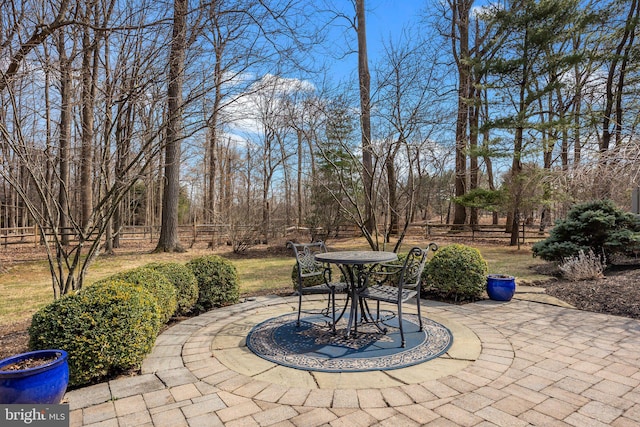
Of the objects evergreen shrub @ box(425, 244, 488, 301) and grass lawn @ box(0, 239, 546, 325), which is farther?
grass lawn @ box(0, 239, 546, 325)

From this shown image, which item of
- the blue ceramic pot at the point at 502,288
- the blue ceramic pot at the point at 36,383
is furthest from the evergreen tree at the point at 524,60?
the blue ceramic pot at the point at 36,383

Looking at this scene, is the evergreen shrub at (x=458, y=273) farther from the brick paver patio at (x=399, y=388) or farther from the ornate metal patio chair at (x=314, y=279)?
the ornate metal patio chair at (x=314, y=279)

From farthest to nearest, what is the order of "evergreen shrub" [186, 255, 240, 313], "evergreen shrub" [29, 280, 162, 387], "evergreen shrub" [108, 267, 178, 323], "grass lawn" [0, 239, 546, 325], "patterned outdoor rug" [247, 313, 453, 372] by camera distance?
"grass lawn" [0, 239, 546, 325]
"evergreen shrub" [186, 255, 240, 313]
"evergreen shrub" [108, 267, 178, 323]
"patterned outdoor rug" [247, 313, 453, 372]
"evergreen shrub" [29, 280, 162, 387]

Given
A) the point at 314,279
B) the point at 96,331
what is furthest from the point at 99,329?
the point at 314,279

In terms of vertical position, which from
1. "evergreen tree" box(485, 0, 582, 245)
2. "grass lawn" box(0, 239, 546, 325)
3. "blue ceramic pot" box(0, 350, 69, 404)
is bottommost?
"grass lawn" box(0, 239, 546, 325)

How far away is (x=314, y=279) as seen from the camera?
4793mm

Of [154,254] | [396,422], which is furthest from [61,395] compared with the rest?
[154,254]

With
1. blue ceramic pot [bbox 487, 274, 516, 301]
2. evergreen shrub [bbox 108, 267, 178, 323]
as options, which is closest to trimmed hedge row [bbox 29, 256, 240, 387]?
evergreen shrub [bbox 108, 267, 178, 323]

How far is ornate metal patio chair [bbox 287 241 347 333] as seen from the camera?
339 centimetres

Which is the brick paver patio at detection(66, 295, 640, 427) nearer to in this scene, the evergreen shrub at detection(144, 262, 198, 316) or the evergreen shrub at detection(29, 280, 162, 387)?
the evergreen shrub at detection(29, 280, 162, 387)

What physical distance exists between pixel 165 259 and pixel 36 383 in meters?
8.21

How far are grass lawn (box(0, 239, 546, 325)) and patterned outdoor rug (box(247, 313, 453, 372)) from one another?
6.26 feet

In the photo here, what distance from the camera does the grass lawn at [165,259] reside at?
5270mm

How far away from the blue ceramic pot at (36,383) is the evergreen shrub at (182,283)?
1.57 m
